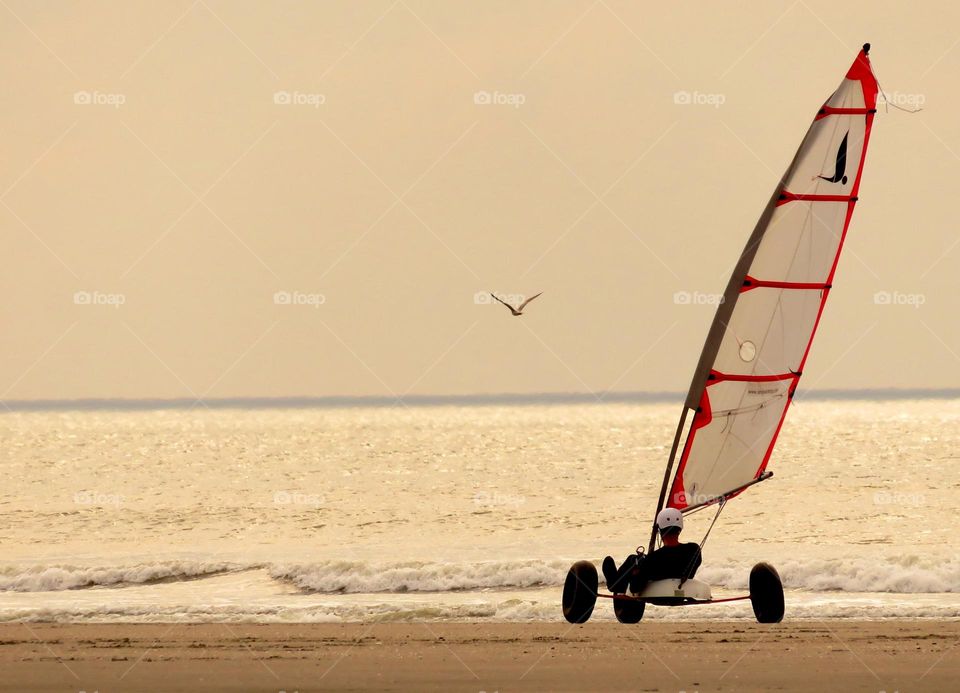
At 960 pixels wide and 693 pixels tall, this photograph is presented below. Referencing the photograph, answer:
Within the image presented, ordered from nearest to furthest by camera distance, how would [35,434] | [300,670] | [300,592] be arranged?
[300,670]
[300,592]
[35,434]

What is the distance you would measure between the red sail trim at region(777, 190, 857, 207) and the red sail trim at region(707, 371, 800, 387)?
235cm

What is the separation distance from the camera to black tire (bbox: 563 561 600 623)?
1930 centimetres

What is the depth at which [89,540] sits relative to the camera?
40656mm

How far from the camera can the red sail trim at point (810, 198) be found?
742 inches

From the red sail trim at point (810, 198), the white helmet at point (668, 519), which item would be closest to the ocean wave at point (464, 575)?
the white helmet at point (668, 519)

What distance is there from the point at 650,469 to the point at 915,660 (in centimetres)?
5180

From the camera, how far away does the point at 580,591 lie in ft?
64.0

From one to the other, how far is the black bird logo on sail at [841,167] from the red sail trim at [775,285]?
1390mm

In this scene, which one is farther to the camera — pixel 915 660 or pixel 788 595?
pixel 788 595

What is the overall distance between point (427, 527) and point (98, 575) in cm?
1531

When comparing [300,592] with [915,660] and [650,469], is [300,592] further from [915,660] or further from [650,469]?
[650,469]

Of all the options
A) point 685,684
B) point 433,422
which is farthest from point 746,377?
point 433,422

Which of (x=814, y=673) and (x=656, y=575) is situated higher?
(x=656, y=575)

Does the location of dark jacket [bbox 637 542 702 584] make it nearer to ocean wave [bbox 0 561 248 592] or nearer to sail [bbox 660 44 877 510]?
sail [bbox 660 44 877 510]
